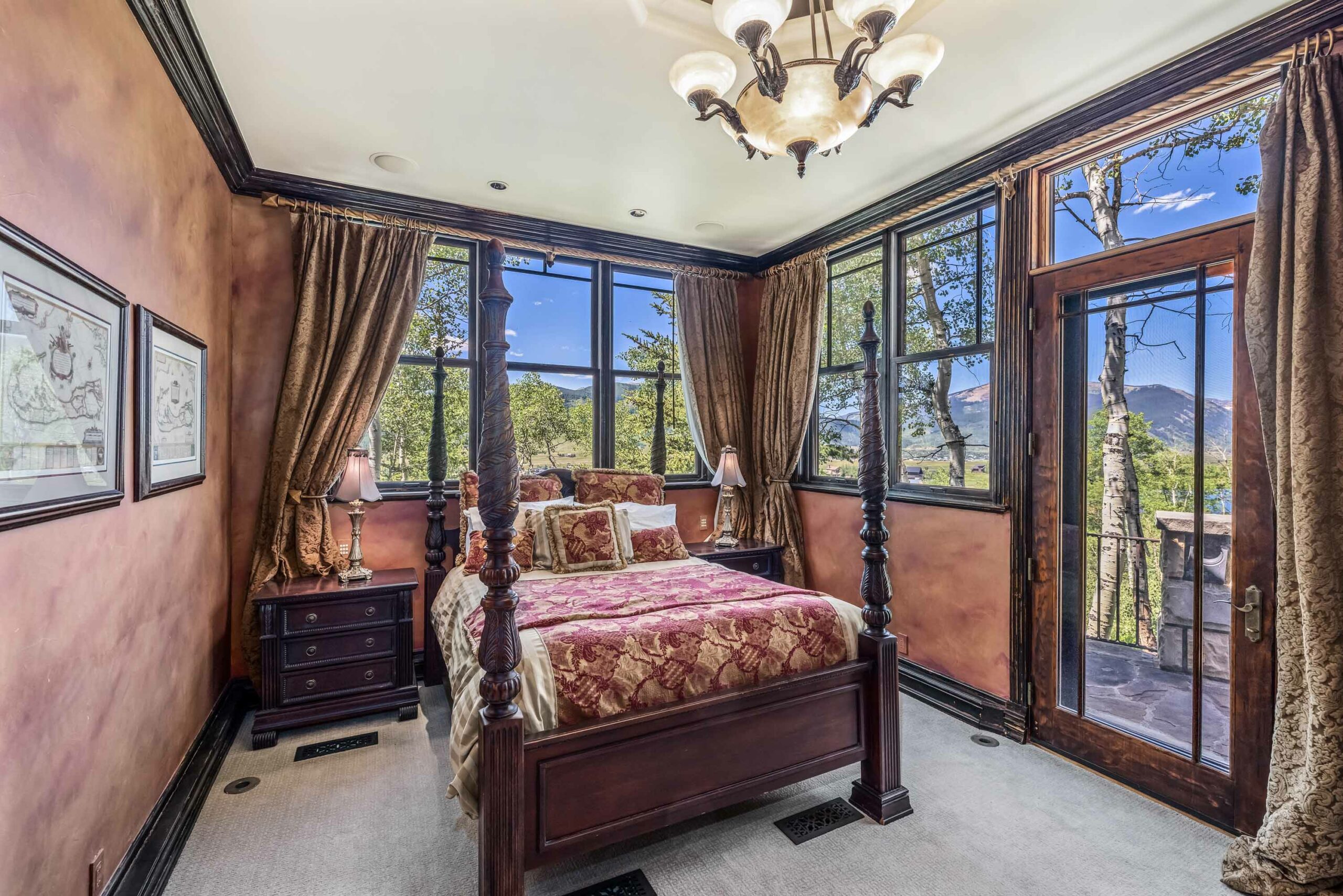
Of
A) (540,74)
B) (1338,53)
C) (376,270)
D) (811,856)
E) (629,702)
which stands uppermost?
(540,74)

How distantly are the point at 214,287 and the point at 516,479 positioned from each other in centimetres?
251

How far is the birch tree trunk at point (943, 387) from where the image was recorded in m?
3.52

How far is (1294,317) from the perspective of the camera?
2.02 meters

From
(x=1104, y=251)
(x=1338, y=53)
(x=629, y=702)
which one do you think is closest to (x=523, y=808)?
(x=629, y=702)

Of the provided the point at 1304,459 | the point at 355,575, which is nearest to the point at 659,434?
the point at 355,575

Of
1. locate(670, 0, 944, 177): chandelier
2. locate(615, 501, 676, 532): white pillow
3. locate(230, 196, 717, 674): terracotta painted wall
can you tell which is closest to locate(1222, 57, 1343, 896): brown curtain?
locate(670, 0, 944, 177): chandelier

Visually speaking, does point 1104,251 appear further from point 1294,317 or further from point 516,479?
point 516,479

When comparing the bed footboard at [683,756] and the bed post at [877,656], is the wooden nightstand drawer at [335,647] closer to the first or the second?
the bed footboard at [683,756]

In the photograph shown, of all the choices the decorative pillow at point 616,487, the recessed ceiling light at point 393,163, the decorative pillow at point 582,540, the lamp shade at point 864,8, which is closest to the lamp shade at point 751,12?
the lamp shade at point 864,8

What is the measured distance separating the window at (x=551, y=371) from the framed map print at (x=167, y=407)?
3.71 feet

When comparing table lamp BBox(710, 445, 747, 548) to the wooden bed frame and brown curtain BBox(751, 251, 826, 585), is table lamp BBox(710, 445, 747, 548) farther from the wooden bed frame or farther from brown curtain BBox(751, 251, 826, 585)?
the wooden bed frame

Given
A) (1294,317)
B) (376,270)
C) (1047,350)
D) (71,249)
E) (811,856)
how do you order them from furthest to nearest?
(376,270) < (1047,350) < (811,856) < (1294,317) < (71,249)

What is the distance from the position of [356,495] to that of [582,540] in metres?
1.31

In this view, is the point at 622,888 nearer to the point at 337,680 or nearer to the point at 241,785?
the point at 241,785
